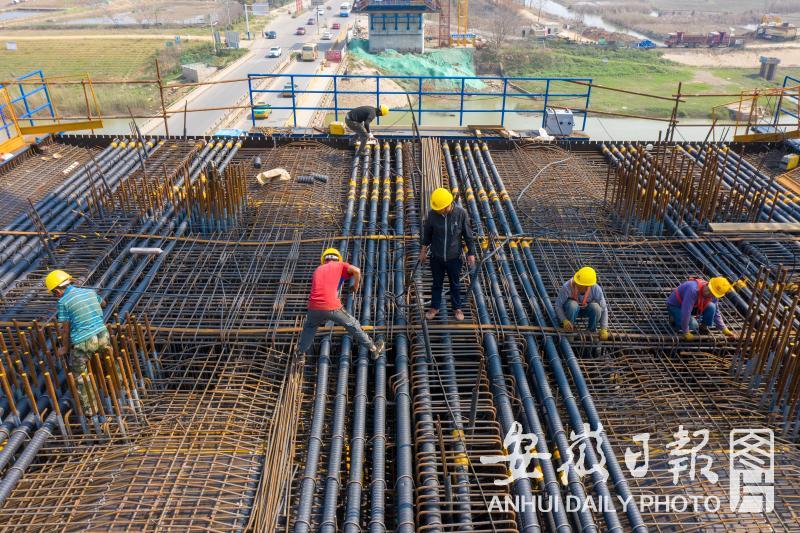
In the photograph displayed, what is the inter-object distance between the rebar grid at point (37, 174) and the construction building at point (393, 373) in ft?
0.52

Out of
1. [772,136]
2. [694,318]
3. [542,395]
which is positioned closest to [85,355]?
[542,395]

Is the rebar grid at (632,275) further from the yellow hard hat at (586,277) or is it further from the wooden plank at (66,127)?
the wooden plank at (66,127)

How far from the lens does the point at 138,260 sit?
8711mm

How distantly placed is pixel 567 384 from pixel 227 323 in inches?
173

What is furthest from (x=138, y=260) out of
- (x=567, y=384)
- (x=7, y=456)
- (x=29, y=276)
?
(x=567, y=384)

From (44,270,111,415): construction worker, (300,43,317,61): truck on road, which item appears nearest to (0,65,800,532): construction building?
(44,270,111,415): construction worker

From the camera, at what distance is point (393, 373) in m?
6.69

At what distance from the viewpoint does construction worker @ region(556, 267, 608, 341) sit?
6.77m

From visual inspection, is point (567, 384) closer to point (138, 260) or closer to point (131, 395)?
point (131, 395)

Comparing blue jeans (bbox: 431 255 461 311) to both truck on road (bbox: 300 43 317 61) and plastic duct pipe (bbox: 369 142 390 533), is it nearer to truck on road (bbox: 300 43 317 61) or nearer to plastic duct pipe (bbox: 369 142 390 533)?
plastic duct pipe (bbox: 369 142 390 533)

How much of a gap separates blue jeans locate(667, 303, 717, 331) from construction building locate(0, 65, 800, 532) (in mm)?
161

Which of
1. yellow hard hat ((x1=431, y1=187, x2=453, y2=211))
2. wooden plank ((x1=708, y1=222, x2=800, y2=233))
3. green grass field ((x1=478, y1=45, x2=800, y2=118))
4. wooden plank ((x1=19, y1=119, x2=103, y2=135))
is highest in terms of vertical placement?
yellow hard hat ((x1=431, y1=187, x2=453, y2=211))

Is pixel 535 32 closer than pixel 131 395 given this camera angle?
No

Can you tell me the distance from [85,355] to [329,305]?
2655mm
